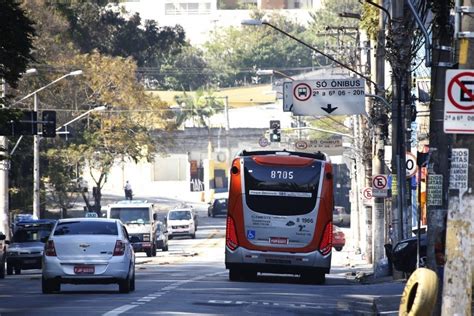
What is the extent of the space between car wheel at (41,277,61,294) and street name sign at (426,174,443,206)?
1244cm

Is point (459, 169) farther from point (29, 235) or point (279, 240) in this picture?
point (29, 235)

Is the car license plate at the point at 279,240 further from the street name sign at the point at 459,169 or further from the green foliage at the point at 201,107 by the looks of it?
the green foliage at the point at 201,107

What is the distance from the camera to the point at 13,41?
32469 millimetres

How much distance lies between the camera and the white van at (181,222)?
8200 cm

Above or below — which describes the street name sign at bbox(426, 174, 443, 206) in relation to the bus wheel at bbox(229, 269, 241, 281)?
above

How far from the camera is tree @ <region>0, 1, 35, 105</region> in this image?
3228 centimetres

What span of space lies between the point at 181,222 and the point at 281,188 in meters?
46.0

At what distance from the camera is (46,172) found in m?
77.9

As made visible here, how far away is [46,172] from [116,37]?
18707 millimetres

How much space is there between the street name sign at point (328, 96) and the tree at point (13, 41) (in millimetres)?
12182

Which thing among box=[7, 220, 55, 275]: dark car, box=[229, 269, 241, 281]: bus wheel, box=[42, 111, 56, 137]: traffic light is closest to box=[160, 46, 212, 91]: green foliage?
box=[42, 111, 56, 137]: traffic light

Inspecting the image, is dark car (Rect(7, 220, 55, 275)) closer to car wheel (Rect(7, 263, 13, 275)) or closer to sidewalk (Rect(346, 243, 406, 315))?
car wheel (Rect(7, 263, 13, 275))

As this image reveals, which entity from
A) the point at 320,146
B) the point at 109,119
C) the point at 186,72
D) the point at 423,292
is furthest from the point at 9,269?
the point at 186,72

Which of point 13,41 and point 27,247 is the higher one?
point 13,41
